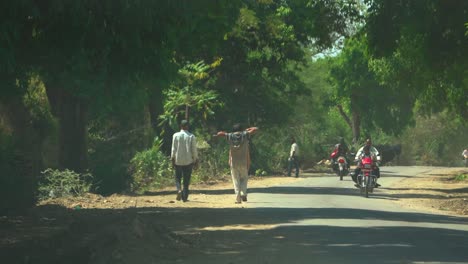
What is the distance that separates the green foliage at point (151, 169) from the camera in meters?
30.0

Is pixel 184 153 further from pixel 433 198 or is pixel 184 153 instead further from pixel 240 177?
pixel 433 198

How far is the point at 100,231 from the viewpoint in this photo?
13797mm

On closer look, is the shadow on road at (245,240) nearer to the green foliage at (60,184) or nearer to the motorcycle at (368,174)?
the green foliage at (60,184)

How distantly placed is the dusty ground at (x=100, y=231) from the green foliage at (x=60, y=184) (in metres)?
0.43

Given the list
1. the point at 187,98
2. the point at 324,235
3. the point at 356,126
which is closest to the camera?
the point at 324,235

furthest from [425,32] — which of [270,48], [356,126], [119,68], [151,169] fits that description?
[356,126]

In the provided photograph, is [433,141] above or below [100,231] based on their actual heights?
above

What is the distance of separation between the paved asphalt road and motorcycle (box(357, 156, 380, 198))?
472 cm

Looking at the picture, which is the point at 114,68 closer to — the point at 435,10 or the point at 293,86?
the point at 435,10

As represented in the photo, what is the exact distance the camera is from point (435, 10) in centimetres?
2239

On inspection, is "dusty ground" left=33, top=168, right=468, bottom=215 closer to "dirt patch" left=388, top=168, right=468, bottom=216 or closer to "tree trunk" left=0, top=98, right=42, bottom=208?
"dirt patch" left=388, top=168, right=468, bottom=216

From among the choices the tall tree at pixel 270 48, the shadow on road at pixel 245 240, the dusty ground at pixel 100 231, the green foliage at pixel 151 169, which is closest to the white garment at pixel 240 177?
the dusty ground at pixel 100 231

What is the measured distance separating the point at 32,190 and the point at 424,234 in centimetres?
854

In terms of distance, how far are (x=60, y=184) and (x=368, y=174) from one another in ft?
30.5
